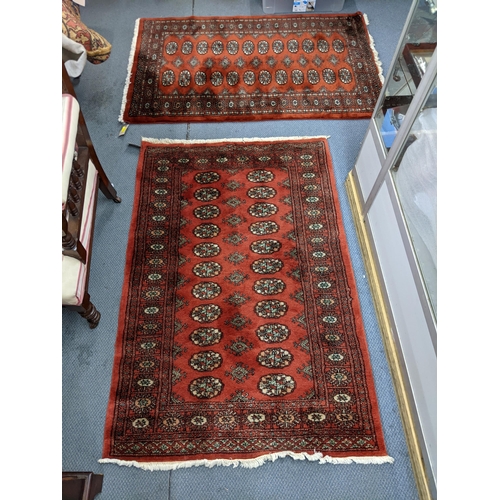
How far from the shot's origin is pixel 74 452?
5.75 feet

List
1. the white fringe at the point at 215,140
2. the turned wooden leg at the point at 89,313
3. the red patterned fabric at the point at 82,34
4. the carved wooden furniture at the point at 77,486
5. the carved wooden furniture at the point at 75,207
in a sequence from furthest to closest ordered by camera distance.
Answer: the white fringe at the point at 215,140 < the red patterned fabric at the point at 82,34 < the turned wooden leg at the point at 89,313 < the carved wooden furniture at the point at 75,207 < the carved wooden furniture at the point at 77,486

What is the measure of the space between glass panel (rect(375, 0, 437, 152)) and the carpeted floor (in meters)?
0.60

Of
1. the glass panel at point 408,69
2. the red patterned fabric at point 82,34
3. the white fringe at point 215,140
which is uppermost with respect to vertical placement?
the red patterned fabric at point 82,34

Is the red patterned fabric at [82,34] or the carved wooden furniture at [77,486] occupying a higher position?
the red patterned fabric at [82,34]

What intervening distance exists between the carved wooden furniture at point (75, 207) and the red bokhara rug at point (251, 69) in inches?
39.3

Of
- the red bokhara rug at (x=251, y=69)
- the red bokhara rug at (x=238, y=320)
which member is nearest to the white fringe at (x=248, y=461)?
the red bokhara rug at (x=238, y=320)

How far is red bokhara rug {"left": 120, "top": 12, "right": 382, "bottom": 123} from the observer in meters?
2.89

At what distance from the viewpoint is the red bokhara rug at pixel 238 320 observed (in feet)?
5.84

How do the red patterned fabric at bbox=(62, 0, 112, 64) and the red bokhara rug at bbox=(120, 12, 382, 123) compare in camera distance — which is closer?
the red patterned fabric at bbox=(62, 0, 112, 64)

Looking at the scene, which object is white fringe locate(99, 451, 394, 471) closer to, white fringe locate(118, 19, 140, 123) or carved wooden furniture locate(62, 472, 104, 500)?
carved wooden furniture locate(62, 472, 104, 500)

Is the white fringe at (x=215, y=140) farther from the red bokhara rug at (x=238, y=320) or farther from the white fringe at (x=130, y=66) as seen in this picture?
the white fringe at (x=130, y=66)

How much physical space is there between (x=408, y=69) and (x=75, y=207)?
1528mm

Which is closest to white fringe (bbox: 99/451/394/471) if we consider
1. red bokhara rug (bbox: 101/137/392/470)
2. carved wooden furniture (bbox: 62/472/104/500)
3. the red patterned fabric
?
red bokhara rug (bbox: 101/137/392/470)
